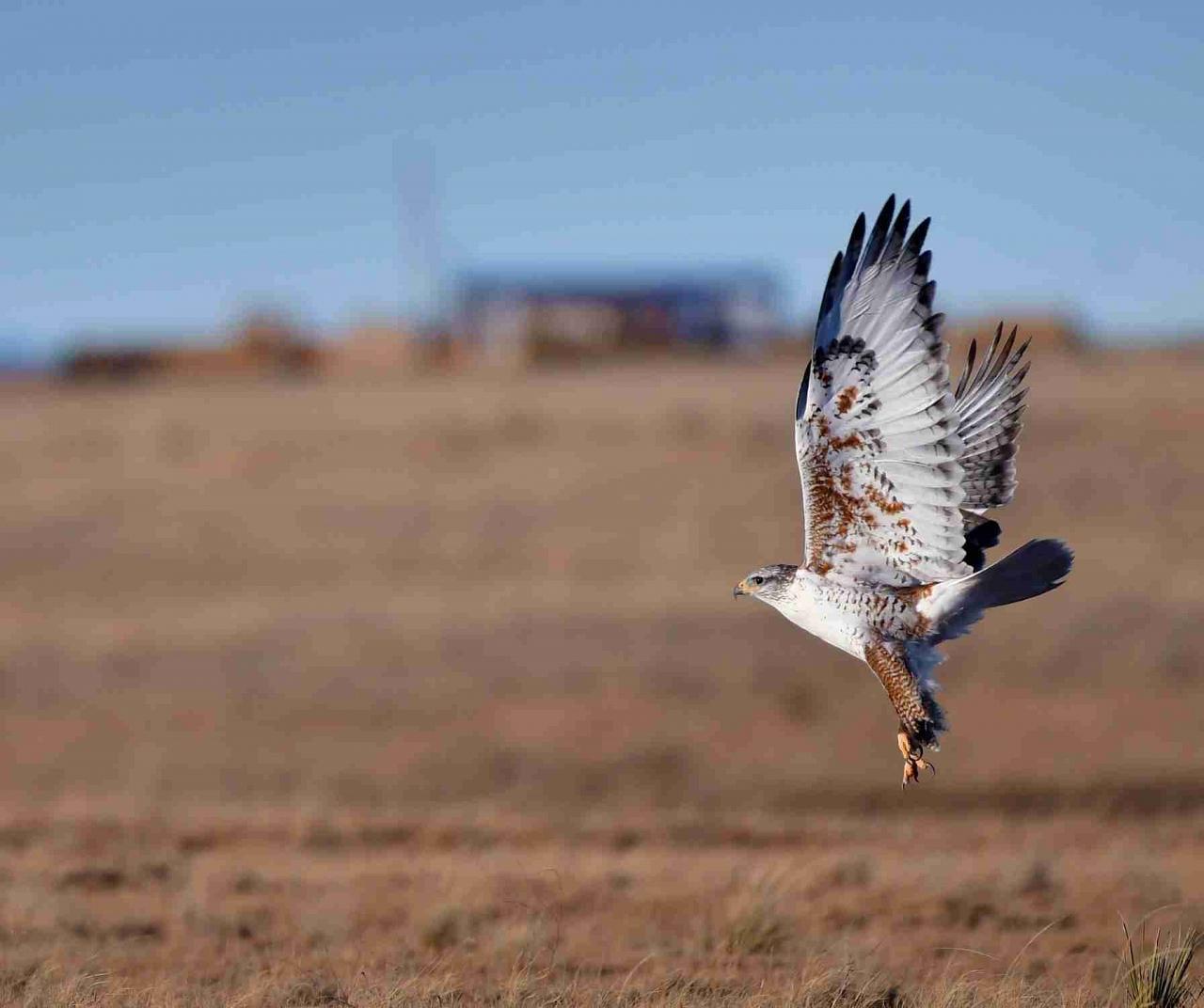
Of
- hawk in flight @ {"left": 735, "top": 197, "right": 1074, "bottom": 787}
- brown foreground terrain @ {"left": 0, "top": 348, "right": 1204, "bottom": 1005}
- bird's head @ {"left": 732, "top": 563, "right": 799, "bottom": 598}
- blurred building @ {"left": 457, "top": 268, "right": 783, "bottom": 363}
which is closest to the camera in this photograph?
hawk in flight @ {"left": 735, "top": 197, "right": 1074, "bottom": 787}

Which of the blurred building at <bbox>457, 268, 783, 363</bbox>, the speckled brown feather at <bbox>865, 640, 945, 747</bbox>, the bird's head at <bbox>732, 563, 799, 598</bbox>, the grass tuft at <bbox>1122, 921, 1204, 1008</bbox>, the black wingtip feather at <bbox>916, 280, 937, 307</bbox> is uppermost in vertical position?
the blurred building at <bbox>457, 268, 783, 363</bbox>

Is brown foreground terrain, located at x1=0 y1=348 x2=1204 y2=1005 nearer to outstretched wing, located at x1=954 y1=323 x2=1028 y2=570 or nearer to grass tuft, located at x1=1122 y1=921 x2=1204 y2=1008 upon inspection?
grass tuft, located at x1=1122 y1=921 x2=1204 y2=1008

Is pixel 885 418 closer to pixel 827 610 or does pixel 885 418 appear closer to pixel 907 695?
pixel 827 610

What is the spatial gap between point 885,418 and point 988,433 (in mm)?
712

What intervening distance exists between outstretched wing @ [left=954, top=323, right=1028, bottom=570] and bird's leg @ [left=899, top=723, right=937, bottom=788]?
0.82 metres

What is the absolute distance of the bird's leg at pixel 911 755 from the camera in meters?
5.57

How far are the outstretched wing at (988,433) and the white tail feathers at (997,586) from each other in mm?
377

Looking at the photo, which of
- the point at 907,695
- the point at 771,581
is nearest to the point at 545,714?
the point at 771,581

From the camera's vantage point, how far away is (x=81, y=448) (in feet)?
120

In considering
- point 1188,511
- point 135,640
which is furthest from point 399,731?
point 1188,511

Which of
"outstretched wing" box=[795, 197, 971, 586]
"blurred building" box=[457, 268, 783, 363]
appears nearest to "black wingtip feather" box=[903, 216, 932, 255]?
"outstretched wing" box=[795, 197, 971, 586]

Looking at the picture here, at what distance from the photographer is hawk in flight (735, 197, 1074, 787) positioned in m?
5.89

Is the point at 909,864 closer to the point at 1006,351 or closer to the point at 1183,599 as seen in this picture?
the point at 1006,351

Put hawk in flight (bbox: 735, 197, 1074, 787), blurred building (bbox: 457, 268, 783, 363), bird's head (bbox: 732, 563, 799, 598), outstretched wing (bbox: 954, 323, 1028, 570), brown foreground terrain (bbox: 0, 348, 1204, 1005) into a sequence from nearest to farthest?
hawk in flight (bbox: 735, 197, 1074, 787) → bird's head (bbox: 732, 563, 799, 598) → outstretched wing (bbox: 954, 323, 1028, 570) → brown foreground terrain (bbox: 0, 348, 1204, 1005) → blurred building (bbox: 457, 268, 783, 363)
